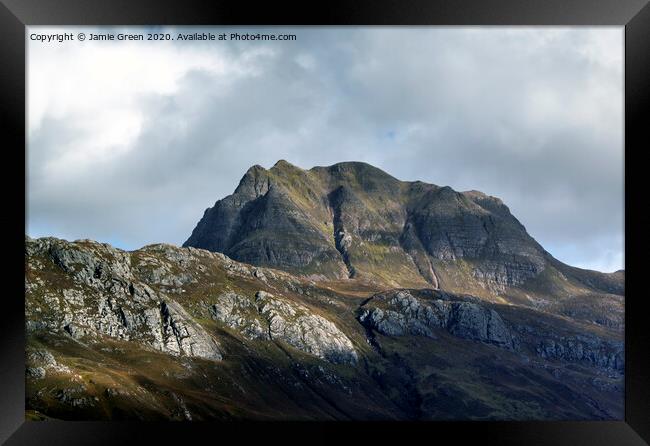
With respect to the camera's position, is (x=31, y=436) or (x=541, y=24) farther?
(x=541, y=24)

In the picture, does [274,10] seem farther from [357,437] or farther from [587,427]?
[587,427]

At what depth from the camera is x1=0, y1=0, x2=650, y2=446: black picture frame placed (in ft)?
77.3

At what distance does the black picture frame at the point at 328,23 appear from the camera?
23.5m

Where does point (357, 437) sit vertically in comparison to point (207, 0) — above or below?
below

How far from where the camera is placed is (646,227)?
2362cm

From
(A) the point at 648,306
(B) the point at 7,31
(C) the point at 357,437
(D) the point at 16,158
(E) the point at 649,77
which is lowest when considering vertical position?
(C) the point at 357,437

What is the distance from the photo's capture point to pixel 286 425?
24.9 meters

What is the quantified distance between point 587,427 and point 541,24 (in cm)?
1321

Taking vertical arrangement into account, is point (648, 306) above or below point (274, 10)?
below

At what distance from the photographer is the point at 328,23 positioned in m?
24.7

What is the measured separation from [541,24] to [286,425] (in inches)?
618

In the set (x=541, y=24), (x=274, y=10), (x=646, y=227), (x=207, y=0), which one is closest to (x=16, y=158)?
(x=207, y=0)

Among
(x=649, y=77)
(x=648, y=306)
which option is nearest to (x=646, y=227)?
(x=648, y=306)

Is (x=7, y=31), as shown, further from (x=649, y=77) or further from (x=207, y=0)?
(x=649, y=77)
